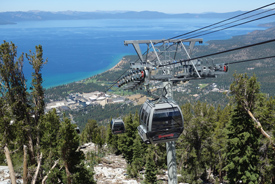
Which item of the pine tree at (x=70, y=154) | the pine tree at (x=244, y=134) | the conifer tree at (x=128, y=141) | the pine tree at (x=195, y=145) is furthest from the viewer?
the conifer tree at (x=128, y=141)

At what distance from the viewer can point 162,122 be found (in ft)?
34.9

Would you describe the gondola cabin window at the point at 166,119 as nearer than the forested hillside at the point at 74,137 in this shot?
Yes

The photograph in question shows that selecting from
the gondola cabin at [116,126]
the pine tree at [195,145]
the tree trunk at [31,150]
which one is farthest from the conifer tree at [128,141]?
the tree trunk at [31,150]

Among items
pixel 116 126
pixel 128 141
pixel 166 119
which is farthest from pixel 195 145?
pixel 128 141

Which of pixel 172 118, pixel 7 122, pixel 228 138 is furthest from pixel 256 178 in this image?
pixel 7 122

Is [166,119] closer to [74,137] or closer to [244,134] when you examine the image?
[74,137]

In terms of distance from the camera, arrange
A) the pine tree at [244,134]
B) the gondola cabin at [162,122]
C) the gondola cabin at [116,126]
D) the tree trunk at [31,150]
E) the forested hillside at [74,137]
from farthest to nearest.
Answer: the gondola cabin at [116,126], the pine tree at [244,134], the tree trunk at [31,150], the forested hillside at [74,137], the gondola cabin at [162,122]

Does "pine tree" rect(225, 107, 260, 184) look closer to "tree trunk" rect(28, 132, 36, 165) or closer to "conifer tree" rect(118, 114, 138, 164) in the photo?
"tree trunk" rect(28, 132, 36, 165)

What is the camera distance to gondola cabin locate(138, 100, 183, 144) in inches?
414

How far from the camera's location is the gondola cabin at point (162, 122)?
10516 mm

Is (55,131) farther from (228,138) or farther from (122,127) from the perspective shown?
(228,138)

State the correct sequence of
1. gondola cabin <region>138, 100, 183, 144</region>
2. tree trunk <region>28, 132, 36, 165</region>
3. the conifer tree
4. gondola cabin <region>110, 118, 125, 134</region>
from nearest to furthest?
gondola cabin <region>138, 100, 183, 144</region> → tree trunk <region>28, 132, 36, 165</region> → gondola cabin <region>110, 118, 125, 134</region> → the conifer tree

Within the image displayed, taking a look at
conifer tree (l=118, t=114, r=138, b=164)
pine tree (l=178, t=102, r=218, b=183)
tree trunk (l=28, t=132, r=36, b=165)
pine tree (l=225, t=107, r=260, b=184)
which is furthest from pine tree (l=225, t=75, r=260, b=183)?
conifer tree (l=118, t=114, r=138, b=164)

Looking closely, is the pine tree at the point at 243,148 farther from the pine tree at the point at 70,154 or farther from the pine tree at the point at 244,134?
the pine tree at the point at 70,154
